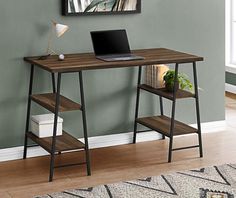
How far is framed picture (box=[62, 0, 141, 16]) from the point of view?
4.89m

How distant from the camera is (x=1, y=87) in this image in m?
4.77

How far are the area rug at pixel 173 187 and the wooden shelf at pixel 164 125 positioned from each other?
44 cm

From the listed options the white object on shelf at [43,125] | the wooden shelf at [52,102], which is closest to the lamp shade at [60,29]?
the wooden shelf at [52,102]

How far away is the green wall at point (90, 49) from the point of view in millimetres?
4785

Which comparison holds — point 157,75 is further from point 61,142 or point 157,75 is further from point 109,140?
point 61,142

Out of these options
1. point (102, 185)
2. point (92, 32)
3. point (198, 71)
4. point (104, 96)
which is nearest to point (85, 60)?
point (92, 32)

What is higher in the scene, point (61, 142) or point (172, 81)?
point (172, 81)

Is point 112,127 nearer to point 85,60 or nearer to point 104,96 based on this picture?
point 104,96

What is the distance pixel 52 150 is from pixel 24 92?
0.64m

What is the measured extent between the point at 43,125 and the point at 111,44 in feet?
2.58

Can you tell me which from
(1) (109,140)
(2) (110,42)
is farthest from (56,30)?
(1) (109,140)

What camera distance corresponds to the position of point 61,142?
15.2 feet

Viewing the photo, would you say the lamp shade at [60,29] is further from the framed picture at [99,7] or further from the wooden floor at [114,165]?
the wooden floor at [114,165]

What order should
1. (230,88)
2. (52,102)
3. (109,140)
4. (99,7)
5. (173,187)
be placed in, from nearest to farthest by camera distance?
(173,187) → (52,102) → (99,7) → (109,140) → (230,88)
